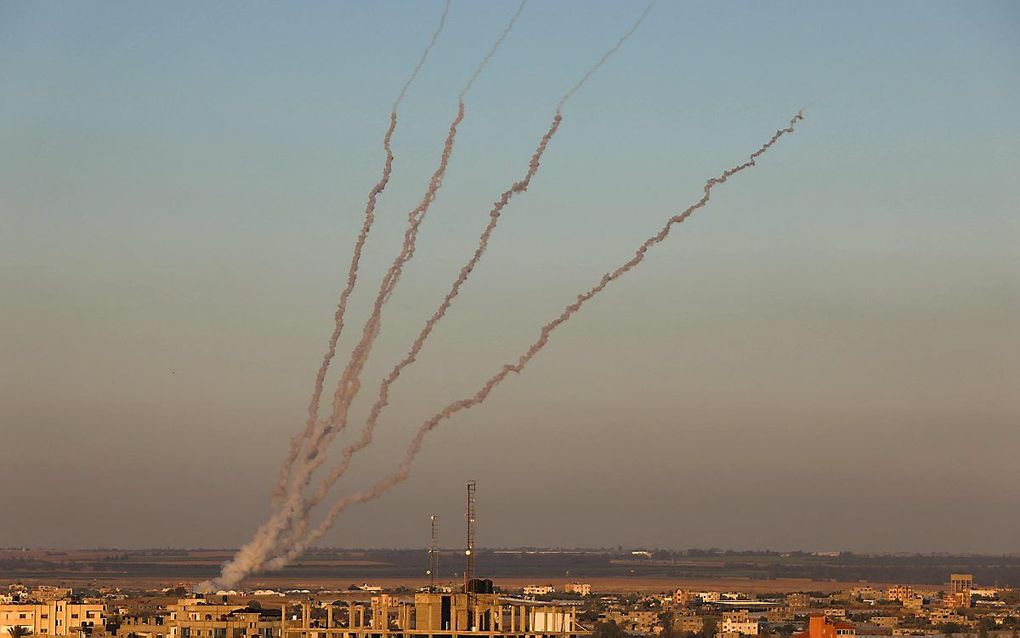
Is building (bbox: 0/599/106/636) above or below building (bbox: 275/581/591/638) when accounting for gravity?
below

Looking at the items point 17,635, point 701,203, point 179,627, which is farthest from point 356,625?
point 17,635

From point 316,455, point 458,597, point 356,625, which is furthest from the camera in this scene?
point 316,455

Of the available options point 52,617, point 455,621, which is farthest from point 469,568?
point 52,617

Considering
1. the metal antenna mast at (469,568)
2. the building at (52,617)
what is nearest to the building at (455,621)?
the metal antenna mast at (469,568)

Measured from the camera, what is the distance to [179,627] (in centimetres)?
14812

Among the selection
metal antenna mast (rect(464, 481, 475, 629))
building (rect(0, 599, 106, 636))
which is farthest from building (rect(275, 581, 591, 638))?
building (rect(0, 599, 106, 636))

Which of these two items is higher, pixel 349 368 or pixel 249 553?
pixel 349 368

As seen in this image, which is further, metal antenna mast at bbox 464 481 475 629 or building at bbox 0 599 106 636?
building at bbox 0 599 106 636

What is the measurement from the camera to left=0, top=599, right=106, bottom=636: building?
17888 centimetres

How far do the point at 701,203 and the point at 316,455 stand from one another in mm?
24433

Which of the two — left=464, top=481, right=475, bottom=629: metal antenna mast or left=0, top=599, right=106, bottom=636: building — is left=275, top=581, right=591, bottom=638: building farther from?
left=0, top=599, right=106, bottom=636: building

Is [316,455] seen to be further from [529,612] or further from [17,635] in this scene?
[17,635]

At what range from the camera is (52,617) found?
182 metres

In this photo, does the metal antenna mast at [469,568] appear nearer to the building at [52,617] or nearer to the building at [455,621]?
the building at [455,621]
